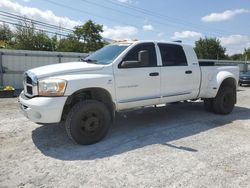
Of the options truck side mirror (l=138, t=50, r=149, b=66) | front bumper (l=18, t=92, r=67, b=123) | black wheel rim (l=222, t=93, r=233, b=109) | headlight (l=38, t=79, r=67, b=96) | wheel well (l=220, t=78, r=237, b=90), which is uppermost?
truck side mirror (l=138, t=50, r=149, b=66)

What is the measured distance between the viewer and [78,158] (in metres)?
4.19

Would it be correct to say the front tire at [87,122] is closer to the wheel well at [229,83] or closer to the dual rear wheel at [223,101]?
the dual rear wheel at [223,101]

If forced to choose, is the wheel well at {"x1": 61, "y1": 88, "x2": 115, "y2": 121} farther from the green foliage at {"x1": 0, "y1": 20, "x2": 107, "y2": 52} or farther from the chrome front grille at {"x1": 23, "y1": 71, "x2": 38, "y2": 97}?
the green foliage at {"x1": 0, "y1": 20, "x2": 107, "y2": 52}

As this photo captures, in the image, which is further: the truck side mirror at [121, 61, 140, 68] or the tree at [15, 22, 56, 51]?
the tree at [15, 22, 56, 51]

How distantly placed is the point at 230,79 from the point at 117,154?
15.8ft

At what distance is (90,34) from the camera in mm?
48812

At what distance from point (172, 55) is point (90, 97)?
94.4 inches

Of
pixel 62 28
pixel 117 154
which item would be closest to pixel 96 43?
pixel 62 28

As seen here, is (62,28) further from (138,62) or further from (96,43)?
(138,62)

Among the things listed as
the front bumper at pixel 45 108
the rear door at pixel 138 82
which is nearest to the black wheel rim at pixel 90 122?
the front bumper at pixel 45 108

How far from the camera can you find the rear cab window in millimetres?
6035

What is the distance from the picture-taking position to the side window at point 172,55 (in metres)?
6.04

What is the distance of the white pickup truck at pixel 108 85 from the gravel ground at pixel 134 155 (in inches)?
21.5

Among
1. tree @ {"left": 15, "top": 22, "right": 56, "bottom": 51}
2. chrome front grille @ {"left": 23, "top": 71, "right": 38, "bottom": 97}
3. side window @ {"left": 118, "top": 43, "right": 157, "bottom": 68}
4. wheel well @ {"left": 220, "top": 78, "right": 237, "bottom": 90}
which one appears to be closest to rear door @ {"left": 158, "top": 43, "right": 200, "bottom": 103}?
side window @ {"left": 118, "top": 43, "right": 157, "bottom": 68}
